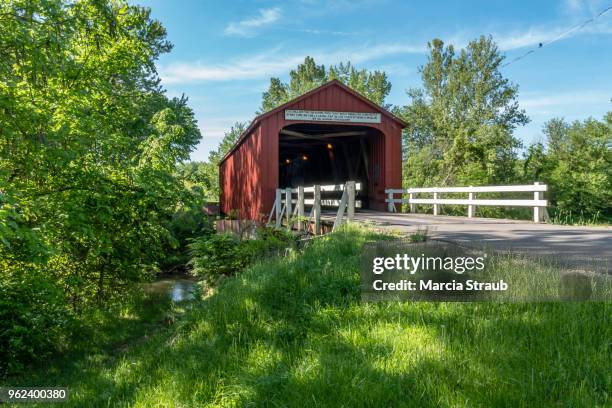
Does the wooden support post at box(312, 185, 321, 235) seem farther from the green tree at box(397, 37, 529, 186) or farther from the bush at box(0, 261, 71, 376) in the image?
the green tree at box(397, 37, 529, 186)

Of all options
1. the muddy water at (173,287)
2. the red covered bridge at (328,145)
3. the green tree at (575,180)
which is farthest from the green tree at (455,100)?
the muddy water at (173,287)

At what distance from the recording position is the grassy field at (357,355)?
99.8 inches

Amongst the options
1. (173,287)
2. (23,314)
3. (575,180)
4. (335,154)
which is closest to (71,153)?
(23,314)

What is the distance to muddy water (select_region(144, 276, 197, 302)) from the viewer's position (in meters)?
10.7

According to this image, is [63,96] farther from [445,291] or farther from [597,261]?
[597,261]

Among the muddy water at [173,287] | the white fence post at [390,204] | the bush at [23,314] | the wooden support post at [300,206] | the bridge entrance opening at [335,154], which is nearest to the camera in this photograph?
the bush at [23,314]

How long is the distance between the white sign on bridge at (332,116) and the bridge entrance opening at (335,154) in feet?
3.04

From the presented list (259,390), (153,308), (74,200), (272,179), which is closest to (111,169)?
(74,200)

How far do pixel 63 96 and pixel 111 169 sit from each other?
1259 mm

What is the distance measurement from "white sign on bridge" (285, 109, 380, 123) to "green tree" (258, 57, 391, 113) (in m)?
27.9

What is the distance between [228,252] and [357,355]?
656cm

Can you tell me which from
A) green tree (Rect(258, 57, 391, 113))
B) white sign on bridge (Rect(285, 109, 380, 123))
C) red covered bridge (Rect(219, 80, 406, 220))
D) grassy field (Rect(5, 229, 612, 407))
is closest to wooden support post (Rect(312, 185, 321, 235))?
grassy field (Rect(5, 229, 612, 407))

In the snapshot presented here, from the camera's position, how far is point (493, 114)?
110 feet

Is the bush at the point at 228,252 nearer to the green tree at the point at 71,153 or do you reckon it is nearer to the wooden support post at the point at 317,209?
the wooden support post at the point at 317,209
